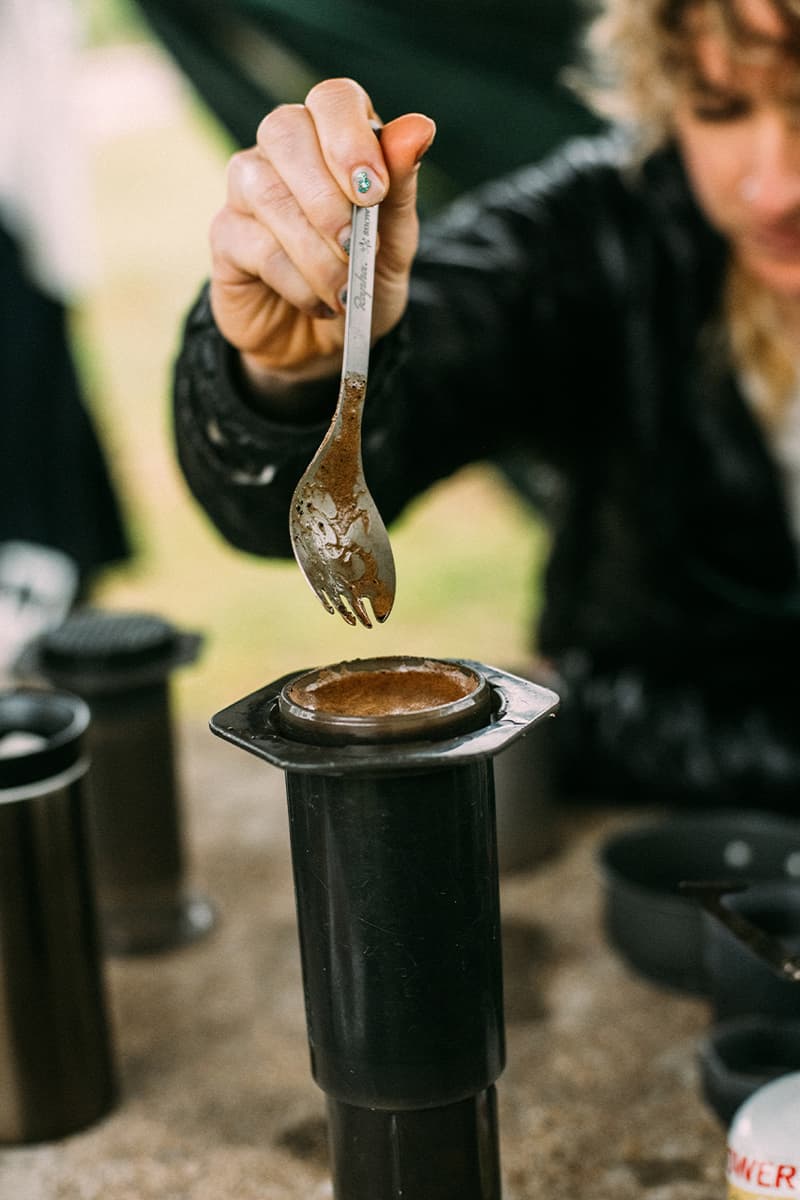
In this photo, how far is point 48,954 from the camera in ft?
2.96

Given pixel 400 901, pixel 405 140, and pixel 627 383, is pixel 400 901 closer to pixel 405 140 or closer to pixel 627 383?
pixel 405 140

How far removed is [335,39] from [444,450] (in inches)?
42.8

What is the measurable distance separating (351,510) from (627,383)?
3.58 ft

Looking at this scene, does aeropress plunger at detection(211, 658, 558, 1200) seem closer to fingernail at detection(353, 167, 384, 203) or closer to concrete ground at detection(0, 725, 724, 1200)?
concrete ground at detection(0, 725, 724, 1200)

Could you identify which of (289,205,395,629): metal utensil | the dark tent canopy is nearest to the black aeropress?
(289,205,395,629): metal utensil

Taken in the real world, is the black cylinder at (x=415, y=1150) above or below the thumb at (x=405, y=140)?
below

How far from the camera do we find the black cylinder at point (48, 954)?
890 millimetres

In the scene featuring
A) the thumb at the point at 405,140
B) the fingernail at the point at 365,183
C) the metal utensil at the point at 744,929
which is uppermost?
the thumb at the point at 405,140

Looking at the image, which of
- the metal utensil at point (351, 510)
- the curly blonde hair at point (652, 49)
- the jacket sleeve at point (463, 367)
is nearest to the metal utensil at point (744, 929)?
the metal utensil at point (351, 510)

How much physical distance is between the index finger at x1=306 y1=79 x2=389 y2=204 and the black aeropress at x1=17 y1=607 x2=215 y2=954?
547 millimetres

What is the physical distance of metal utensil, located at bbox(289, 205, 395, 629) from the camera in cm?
76

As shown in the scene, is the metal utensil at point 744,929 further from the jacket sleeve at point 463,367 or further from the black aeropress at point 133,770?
the black aeropress at point 133,770

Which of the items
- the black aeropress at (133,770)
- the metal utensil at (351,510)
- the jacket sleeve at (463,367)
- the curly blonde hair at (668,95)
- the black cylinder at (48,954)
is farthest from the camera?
the curly blonde hair at (668,95)

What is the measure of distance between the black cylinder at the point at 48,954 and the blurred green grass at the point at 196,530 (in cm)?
165
